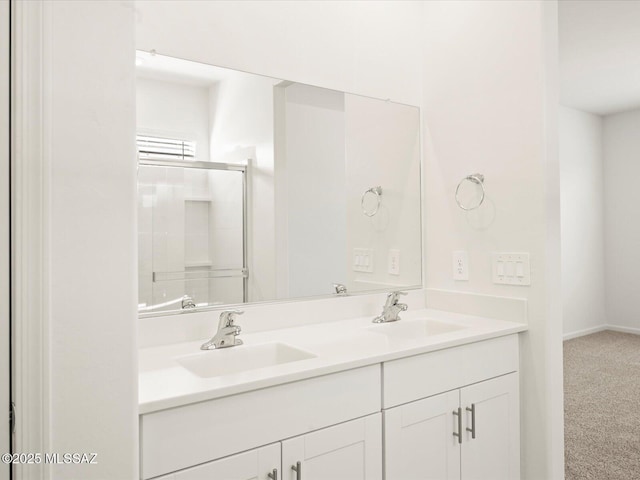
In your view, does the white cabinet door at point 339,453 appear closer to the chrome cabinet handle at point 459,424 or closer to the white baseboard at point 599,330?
the chrome cabinet handle at point 459,424

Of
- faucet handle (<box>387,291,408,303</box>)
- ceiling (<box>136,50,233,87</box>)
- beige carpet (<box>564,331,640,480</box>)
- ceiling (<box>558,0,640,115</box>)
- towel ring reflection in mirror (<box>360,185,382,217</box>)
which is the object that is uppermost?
ceiling (<box>558,0,640,115</box>)

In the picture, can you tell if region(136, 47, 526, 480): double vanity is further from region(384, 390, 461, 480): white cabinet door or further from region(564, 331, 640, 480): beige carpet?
region(564, 331, 640, 480): beige carpet

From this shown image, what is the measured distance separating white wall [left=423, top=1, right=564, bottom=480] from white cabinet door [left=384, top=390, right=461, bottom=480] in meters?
0.45

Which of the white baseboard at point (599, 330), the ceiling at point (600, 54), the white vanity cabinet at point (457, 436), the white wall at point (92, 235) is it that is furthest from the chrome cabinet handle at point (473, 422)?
the white baseboard at point (599, 330)

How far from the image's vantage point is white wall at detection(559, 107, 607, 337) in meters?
5.28

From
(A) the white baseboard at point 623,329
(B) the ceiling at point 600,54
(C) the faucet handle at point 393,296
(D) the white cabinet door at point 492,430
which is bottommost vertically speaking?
(A) the white baseboard at point 623,329

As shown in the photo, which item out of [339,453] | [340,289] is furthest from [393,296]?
[339,453]

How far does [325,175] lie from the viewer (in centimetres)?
207

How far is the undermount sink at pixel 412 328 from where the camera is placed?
6.47ft

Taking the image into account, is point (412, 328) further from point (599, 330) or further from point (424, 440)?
point (599, 330)

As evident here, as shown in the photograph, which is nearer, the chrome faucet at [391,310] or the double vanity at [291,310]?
the double vanity at [291,310]

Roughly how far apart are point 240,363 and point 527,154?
4.58 ft

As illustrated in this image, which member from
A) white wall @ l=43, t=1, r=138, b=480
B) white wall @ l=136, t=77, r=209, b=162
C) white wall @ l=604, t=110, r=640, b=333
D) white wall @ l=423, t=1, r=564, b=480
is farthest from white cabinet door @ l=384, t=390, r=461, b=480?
white wall @ l=604, t=110, r=640, b=333

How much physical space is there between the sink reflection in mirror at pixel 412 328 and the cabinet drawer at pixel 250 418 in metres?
0.51
